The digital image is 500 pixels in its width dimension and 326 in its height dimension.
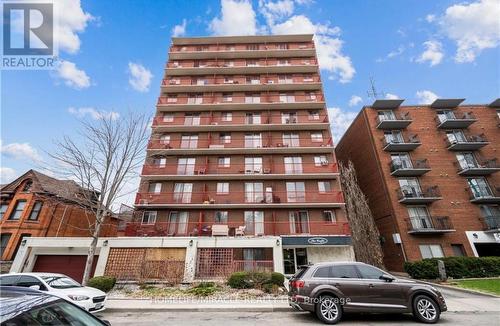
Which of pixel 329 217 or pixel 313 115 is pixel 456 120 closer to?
pixel 313 115

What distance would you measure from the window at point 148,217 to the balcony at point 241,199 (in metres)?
1.14

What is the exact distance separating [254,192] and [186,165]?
7.08 meters

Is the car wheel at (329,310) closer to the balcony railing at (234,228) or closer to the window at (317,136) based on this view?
the balcony railing at (234,228)

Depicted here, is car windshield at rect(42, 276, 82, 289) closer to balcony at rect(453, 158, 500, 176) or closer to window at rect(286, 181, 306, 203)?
window at rect(286, 181, 306, 203)

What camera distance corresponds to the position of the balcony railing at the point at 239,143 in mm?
23031

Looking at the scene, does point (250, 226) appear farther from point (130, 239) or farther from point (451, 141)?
point (451, 141)

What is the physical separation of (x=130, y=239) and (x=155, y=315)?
345 inches

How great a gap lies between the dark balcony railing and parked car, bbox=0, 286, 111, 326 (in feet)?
75.5

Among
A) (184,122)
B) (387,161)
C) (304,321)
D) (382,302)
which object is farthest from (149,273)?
(387,161)

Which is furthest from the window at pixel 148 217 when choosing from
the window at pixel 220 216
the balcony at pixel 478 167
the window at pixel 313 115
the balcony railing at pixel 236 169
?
the balcony at pixel 478 167

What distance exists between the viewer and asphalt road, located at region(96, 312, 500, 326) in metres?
7.29

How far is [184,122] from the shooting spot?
24719 mm

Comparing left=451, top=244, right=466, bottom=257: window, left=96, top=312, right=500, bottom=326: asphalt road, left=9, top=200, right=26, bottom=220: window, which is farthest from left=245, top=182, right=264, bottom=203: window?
left=9, top=200, right=26, bottom=220: window

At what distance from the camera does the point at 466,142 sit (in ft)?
72.2
